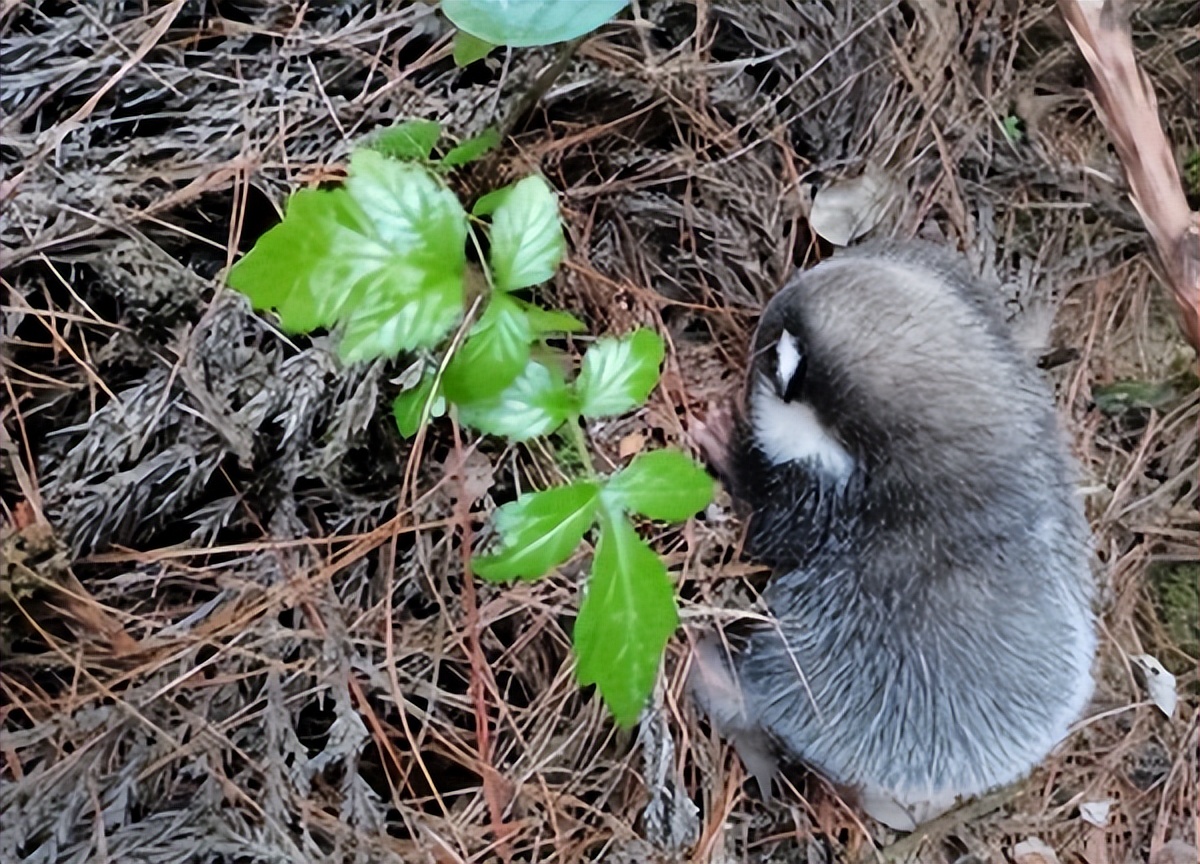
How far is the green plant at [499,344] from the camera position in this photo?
1062 millimetres

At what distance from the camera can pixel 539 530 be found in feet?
3.77

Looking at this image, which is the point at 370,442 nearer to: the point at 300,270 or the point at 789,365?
the point at 300,270

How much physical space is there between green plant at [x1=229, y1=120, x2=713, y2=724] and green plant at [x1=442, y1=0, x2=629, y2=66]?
6.8 inches

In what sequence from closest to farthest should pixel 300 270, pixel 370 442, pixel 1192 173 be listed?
pixel 300 270
pixel 370 442
pixel 1192 173

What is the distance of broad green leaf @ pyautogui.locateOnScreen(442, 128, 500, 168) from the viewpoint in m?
1.34

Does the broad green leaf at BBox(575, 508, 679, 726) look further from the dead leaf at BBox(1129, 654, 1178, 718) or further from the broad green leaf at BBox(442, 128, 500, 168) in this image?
the dead leaf at BBox(1129, 654, 1178, 718)

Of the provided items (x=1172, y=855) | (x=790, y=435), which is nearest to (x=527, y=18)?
(x=790, y=435)

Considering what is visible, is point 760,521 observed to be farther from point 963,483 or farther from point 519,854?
point 519,854

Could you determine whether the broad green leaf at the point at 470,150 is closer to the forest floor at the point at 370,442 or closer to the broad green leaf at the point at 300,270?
the forest floor at the point at 370,442

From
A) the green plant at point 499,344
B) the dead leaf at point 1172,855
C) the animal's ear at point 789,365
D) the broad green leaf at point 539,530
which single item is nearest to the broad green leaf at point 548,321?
the green plant at point 499,344

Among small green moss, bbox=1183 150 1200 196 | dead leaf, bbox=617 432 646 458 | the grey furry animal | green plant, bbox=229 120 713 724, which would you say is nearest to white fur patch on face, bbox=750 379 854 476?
the grey furry animal

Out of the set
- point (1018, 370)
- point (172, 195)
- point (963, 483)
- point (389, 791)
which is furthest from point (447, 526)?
point (1018, 370)

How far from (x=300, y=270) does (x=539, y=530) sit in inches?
15.2

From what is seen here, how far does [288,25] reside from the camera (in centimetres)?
143
